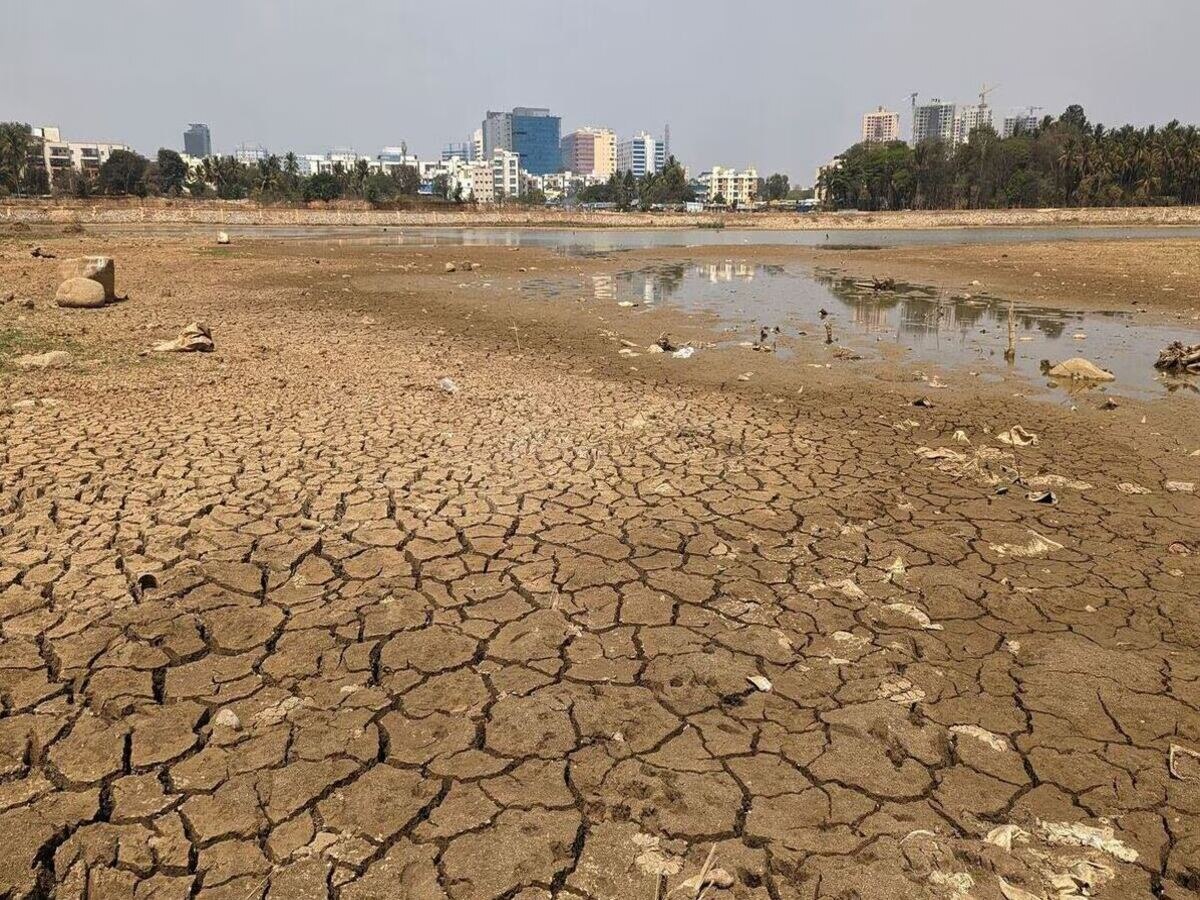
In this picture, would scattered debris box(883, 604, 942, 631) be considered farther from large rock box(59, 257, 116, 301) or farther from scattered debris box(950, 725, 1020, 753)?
large rock box(59, 257, 116, 301)

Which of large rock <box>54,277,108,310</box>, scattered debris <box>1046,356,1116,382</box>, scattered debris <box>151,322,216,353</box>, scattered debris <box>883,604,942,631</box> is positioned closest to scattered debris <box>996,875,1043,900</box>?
scattered debris <box>883,604,942,631</box>

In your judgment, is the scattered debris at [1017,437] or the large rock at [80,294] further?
the large rock at [80,294]

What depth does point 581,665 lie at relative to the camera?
341 centimetres

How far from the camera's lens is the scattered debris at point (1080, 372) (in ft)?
30.4

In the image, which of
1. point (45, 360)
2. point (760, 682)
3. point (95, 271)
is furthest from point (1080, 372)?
point (95, 271)

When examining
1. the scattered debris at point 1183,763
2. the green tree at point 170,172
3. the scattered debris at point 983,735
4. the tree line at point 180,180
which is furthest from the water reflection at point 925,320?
the green tree at point 170,172

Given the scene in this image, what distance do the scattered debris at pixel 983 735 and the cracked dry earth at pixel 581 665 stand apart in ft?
0.07

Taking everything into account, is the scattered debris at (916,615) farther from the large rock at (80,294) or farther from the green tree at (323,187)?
the green tree at (323,187)

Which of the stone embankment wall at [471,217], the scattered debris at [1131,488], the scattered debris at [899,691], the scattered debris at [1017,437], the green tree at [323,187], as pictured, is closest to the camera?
the scattered debris at [899,691]

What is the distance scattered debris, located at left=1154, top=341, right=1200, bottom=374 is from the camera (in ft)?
31.9

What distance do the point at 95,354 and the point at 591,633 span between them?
359 inches

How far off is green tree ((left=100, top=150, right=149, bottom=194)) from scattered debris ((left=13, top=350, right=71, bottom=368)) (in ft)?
346

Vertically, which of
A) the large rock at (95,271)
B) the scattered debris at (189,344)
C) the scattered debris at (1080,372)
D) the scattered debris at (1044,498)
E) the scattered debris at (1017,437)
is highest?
the large rock at (95,271)

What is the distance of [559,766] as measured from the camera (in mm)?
2764
